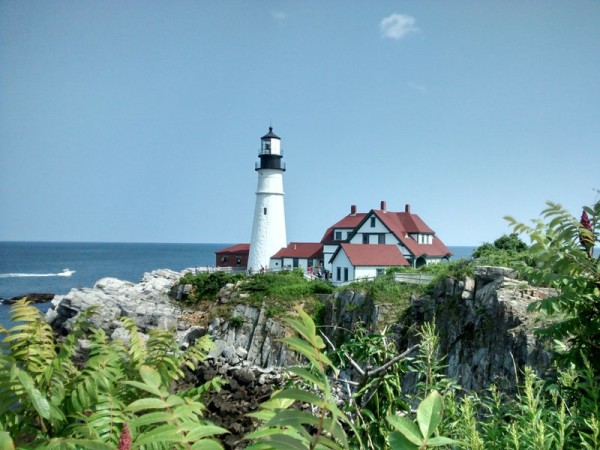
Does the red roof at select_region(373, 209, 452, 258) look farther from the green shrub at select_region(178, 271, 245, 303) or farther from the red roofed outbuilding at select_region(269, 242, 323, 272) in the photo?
the green shrub at select_region(178, 271, 245, 303)

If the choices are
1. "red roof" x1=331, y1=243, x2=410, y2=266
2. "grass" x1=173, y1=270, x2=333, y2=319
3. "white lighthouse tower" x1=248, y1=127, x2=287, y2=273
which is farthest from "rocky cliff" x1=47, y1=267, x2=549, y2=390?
"white lighthouse tower" x1=248, y1=127, x2=287, y2=273

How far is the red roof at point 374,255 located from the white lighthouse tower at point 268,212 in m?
12.2

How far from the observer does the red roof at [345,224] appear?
141ft

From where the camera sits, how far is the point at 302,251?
45.9 metres

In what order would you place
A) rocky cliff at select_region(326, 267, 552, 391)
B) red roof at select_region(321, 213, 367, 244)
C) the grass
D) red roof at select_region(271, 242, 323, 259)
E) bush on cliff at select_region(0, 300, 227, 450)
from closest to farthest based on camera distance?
bush on cliff at select_region(0, 300, 227, 450) → rocky cliff at select_region(326, 267, 552, 391) → the grass → red roof at select_region(321, 213, 367, 244) → red roof at select_region(271, 242, 323, 259)

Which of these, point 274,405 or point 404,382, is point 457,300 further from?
point 274,405

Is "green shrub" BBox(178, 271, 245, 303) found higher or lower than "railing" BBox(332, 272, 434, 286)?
lower

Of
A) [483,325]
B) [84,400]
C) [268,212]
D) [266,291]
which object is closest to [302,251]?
[268,212]

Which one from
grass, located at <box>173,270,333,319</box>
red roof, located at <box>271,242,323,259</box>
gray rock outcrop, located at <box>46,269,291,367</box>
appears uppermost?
red roof, located at <box>271,242,323,259</box>

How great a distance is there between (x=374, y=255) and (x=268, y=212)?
14.8 m

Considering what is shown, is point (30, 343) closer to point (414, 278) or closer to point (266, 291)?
point (414, 278)

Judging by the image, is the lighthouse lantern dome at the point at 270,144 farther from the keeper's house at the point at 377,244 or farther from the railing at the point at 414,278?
the railing at the point at 414,278

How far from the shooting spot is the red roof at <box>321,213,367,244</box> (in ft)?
141

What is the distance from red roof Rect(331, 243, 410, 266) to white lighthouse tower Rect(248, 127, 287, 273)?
12.2 meters
